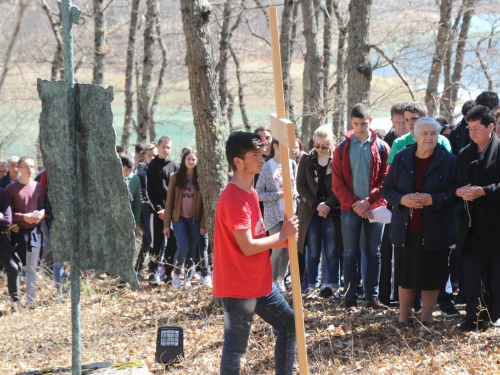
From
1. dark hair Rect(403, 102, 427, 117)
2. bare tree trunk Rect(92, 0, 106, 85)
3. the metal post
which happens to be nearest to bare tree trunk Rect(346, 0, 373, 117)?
dark hair Rect(403, 102, 427, 117)

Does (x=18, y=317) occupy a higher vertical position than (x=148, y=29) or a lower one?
lower

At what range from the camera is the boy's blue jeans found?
4668mm

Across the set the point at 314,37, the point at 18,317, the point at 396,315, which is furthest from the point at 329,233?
the point at 314,37

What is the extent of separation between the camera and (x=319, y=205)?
8.52m

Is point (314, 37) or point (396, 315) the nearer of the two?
point (396, 315)

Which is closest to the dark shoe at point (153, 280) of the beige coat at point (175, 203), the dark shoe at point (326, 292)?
the beige coat at point (175, 203)

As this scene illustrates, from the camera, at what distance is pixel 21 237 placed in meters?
10.6

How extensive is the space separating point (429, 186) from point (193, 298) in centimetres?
430

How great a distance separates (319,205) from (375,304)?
1433mm

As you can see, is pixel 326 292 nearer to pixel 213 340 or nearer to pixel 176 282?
pixel 213 340

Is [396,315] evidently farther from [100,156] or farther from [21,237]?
[21,237]

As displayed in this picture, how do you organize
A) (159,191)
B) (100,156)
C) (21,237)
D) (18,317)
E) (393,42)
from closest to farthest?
(100,156)
(18,317)
(21,237)
(159,191)
(393,42)

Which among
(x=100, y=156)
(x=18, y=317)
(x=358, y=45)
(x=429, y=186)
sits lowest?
(x=18, y=317)

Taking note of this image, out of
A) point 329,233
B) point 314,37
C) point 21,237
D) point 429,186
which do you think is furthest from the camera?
point 314,37
